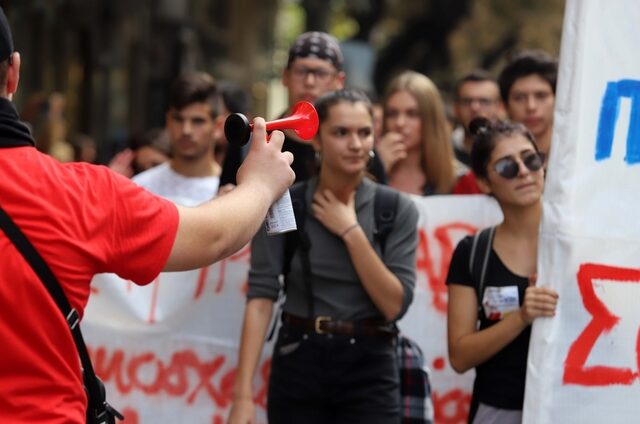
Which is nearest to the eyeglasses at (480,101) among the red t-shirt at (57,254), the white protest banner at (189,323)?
the white protest banner at (189,323)

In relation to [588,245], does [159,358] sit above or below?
below

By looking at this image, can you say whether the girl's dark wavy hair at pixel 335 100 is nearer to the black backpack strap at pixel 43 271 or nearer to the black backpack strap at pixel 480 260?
the black backpack strap at pixel 480 260

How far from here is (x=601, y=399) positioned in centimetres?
418

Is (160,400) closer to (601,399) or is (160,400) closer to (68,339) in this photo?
(601,399)

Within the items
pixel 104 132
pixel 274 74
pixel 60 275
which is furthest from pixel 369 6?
pixel 60 275

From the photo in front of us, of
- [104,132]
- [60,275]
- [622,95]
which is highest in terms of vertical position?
[622,95]

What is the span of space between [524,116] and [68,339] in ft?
12.1

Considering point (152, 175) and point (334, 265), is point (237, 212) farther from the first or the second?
point (152, 175)

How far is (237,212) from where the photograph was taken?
10.0 ft

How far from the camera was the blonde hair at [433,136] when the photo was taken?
249 inches

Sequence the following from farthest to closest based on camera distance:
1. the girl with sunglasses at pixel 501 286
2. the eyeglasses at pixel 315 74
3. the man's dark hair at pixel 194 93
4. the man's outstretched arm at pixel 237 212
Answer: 1. the man's dark hair at pixel 194 93
2. the eyeglasses at pixel 315 74
3. the girl with sunglasses at pixel 501 286
4. the man's outstretched arm at pixel 237 212

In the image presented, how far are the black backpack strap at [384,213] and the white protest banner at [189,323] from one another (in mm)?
836

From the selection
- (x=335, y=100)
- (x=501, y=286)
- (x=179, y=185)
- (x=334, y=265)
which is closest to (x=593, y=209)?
(x=501, y=286)

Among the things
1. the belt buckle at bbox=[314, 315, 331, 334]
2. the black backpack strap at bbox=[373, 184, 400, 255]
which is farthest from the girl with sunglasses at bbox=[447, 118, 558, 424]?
the belt buckle at bbox=[314, 315, 331, 334]
